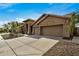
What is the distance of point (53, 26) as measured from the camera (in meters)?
6.63

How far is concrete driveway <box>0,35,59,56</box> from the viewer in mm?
5207

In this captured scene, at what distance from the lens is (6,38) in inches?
242

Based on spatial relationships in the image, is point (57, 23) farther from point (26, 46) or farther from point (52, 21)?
point (26, 46)

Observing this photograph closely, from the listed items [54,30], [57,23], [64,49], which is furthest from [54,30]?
[64,49]

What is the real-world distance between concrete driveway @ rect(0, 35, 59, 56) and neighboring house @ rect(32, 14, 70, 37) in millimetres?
564

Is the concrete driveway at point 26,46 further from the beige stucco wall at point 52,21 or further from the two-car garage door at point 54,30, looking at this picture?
the beige stucco wall at point 52,21

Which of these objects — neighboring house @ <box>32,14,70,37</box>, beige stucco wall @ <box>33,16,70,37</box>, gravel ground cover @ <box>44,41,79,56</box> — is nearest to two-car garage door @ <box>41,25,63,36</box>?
neighboring house @ <box>32,14,70,37</box>

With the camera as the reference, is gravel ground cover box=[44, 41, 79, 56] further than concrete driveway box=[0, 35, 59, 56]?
No

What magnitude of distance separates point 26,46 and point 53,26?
179 centimetres

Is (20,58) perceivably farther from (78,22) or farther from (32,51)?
(78,22)

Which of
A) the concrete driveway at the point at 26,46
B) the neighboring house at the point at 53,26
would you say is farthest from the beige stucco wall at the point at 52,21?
the concrete driveway at the point at 26,46

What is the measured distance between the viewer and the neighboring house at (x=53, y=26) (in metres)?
5.90

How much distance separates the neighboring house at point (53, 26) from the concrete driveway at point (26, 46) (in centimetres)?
56

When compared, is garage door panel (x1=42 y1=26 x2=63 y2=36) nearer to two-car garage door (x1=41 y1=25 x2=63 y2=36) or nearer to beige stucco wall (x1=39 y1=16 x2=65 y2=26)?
two-car garage door (x1=41 y1=25 x2=63 y2=36)
